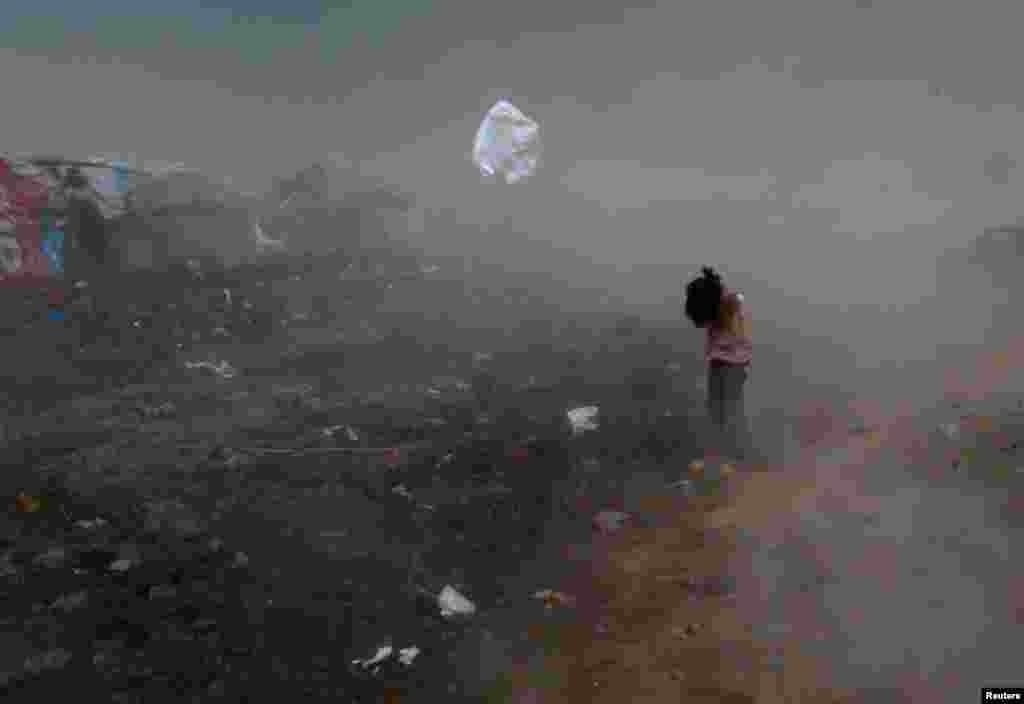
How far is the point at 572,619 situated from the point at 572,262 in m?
9.04

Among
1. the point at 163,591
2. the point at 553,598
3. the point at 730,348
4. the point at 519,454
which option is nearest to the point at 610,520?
the point at 553,598

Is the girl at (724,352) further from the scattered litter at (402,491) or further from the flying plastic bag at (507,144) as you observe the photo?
the flying plastic bag at (507,144)

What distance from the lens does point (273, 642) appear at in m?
3.55

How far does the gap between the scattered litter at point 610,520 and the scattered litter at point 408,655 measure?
142 cm

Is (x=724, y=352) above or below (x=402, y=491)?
above

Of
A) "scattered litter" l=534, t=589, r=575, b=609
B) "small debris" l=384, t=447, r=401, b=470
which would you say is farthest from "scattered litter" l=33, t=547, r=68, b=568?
"scattered litter" l=534, t=589, r=575, b=609

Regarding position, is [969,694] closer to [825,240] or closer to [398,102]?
[825,240]

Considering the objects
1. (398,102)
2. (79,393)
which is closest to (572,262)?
(79,393)

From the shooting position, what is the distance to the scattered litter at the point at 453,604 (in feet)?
12.7

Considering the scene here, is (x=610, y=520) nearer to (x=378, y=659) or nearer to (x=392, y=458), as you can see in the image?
(x=392, y=458)

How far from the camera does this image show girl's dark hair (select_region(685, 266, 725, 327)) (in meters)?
5.35

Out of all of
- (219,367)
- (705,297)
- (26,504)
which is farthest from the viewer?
(219,367)

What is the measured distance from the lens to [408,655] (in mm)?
3545

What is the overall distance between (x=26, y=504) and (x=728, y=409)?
12.8 ft
